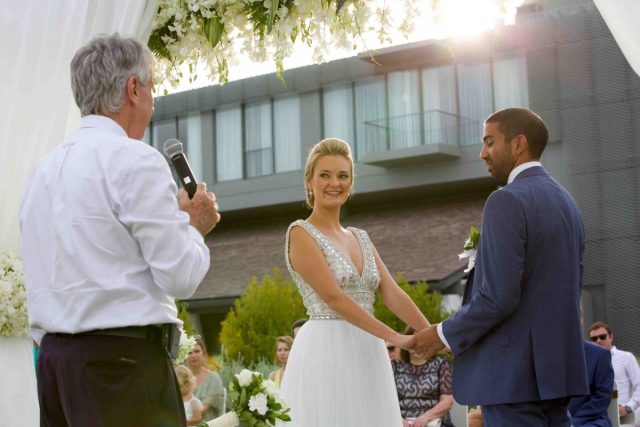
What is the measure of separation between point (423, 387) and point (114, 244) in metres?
6.71

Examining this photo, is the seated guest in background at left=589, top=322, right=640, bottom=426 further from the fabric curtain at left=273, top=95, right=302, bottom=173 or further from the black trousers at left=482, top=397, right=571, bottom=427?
the fabric curtain at left=273, top=95, right=302, bottom=173

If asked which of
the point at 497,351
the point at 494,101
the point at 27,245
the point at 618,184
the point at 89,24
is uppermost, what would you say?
the point at 494,101

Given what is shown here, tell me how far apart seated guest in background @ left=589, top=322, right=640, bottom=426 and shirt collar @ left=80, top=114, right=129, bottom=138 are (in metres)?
9.54

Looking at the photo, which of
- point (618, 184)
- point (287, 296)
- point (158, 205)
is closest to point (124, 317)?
point (158, 205)

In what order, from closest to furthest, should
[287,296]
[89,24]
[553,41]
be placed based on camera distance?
[89,24] < [287,296] < [553,41]

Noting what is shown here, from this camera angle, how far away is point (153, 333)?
129 inches

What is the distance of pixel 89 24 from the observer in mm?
4844

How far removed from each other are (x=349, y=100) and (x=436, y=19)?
88.5 feet

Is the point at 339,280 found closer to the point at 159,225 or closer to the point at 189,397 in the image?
the point at 159,225

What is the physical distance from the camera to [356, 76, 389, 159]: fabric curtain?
103 ft

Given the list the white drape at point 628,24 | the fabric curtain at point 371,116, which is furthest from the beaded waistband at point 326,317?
the fabric curtain at point 371,116

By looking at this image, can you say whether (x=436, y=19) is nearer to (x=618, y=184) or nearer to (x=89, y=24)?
(x=89, y=24)

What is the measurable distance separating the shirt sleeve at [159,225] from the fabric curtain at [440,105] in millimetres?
27205

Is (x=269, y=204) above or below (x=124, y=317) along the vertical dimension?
above
